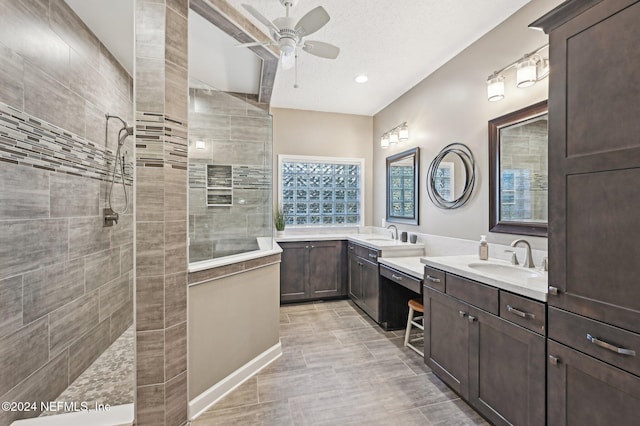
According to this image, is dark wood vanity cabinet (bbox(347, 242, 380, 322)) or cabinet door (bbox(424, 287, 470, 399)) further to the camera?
dark wood vanity cabinet (bbox(347, 242, 380, 322))

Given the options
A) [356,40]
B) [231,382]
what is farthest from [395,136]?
[231,382]

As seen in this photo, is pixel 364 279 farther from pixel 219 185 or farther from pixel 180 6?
pixel 180 6

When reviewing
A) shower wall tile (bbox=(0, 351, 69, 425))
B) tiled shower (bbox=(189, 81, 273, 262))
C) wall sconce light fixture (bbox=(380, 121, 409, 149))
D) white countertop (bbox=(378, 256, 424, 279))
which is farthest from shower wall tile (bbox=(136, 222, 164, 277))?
wall sconce light fixture (bbox=(380, 121, 409, 149))

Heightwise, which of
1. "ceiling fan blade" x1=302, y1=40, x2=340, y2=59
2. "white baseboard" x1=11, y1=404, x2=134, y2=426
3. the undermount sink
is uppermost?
"ceiling fan blade" x1=302, y1=40, x2=340, y2=59

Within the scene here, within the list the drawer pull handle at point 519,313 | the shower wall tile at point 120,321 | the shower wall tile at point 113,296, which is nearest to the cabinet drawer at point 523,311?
the drawer pull handle at point 519,313

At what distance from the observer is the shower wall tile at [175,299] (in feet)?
5.62

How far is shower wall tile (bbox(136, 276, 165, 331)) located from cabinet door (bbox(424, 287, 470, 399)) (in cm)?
191

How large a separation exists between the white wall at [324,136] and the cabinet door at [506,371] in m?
3.10

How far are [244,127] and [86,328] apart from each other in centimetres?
232

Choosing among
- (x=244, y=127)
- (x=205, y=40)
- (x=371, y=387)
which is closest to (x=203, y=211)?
(x=244, y=127)

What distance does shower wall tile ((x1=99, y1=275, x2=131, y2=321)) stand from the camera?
2641 millimetres

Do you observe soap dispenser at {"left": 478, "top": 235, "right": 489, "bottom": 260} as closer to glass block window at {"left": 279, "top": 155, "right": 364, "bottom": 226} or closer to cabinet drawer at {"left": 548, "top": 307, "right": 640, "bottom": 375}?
cabinet drawer at {"left": 548, "top": 307, "right": 640, "bottom": 375}

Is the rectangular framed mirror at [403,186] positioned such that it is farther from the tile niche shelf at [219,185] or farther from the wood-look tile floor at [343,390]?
the tile niche shelf at [219,185]

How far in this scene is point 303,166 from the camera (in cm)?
463
